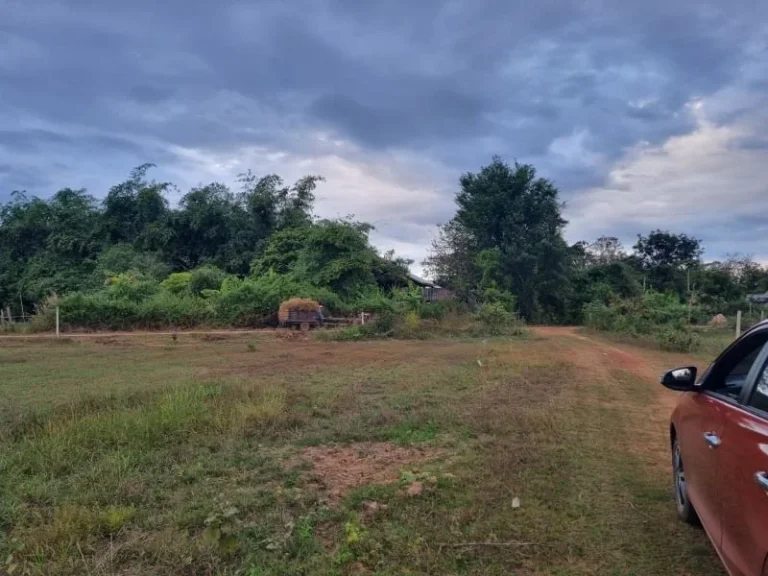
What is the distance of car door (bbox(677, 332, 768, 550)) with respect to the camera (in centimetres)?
296

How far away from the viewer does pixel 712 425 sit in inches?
125

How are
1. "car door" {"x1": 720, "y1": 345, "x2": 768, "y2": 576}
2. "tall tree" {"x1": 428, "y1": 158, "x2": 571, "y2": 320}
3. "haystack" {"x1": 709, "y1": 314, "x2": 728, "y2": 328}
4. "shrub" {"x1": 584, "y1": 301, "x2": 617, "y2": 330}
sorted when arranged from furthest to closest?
"tall tree" {"x1": 428, "y1": 158, "x2": 571, "y2": 320} → "haystack" {"x1": 709, "y1": 314, "x2": 728, "y2": 328} → "shrub" {"x1": 584, "y1": 301, "x2": 617, "y2": 330} → "car door" {"x1": 720, "y1": 345, "x2": 768, "y2": 576}

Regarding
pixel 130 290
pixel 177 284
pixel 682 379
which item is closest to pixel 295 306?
pixel 130 290

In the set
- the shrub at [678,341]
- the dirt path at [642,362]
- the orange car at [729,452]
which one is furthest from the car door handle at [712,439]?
the shrub at [678,341]

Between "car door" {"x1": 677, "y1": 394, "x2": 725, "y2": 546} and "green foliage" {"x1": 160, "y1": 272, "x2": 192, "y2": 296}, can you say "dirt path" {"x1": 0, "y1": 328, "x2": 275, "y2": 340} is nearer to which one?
"green foliage" {"x1": 160, "y1": 272, "x2": 192, "y2": 296}

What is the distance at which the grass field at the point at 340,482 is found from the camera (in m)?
3.40

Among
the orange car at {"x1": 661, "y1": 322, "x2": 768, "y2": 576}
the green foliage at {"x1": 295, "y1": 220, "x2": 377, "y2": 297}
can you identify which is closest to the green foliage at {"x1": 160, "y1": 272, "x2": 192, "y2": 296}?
the green foliage at {"x1": 295, "y1": 220, "x2": 377, "y2": 297}

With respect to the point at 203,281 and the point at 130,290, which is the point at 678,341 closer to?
the point at 203,281

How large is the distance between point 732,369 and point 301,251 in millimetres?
30284

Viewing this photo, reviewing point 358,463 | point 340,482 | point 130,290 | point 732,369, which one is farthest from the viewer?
point 130,290

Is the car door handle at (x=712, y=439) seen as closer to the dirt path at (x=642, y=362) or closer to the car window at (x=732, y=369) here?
the car window at (x=732, y=369)

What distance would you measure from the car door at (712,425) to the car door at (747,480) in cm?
10

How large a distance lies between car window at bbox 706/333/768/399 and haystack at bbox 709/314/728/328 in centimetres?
2991

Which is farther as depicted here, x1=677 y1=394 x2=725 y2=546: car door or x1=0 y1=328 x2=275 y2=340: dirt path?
x1=0 y1=328 x2=275 y2=340: dirt path
